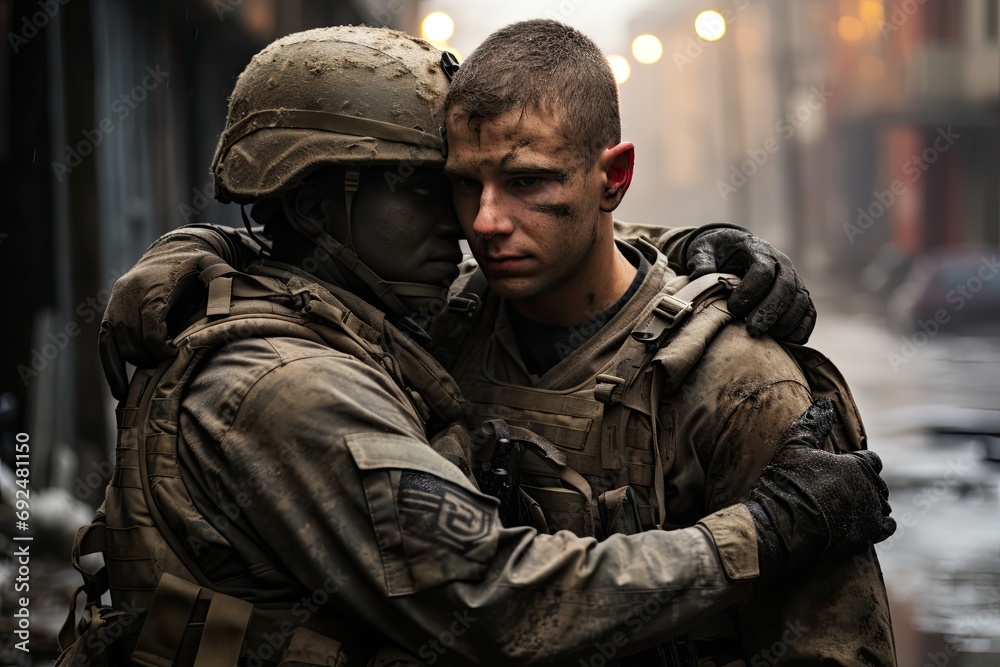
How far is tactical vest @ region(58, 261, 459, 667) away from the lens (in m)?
3.02

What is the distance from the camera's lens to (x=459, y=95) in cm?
347

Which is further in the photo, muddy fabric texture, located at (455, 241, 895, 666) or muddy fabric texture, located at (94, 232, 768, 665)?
muddy fabric texture, located at (455, 241, 895, 666)

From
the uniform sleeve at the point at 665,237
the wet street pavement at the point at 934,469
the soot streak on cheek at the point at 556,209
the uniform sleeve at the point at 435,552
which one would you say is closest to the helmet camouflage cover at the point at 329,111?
the soot streak on cheek at the point at 556,209

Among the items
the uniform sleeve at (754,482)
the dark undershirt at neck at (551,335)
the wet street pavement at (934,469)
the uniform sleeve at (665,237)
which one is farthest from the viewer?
the wet street pavement at (934,469)

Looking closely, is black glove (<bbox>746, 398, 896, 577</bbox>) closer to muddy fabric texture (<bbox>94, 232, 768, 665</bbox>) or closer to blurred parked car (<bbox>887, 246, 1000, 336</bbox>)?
muddy fabric texture (<bbox>94, 232, 768, 665</bbox>)

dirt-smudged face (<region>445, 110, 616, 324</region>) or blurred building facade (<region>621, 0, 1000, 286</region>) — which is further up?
dirt-smudged face (<region>445, 110, 616, 324</region>)

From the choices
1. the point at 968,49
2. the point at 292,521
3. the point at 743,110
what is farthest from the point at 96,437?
the point at 968,49

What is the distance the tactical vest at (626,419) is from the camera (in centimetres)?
334

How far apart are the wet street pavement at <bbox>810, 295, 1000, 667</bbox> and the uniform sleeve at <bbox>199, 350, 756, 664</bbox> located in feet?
16.5

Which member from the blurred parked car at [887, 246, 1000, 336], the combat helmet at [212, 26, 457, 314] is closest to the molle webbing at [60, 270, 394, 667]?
the combat helmet at [212, 26, 457, 314]

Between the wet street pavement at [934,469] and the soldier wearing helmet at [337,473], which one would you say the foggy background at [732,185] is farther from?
the soldier wearing helmet at [337,473]

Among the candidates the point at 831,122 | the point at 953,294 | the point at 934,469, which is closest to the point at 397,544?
the point at 934,469

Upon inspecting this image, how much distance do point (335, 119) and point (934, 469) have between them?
10.6m

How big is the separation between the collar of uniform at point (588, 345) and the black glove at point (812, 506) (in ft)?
2.08
